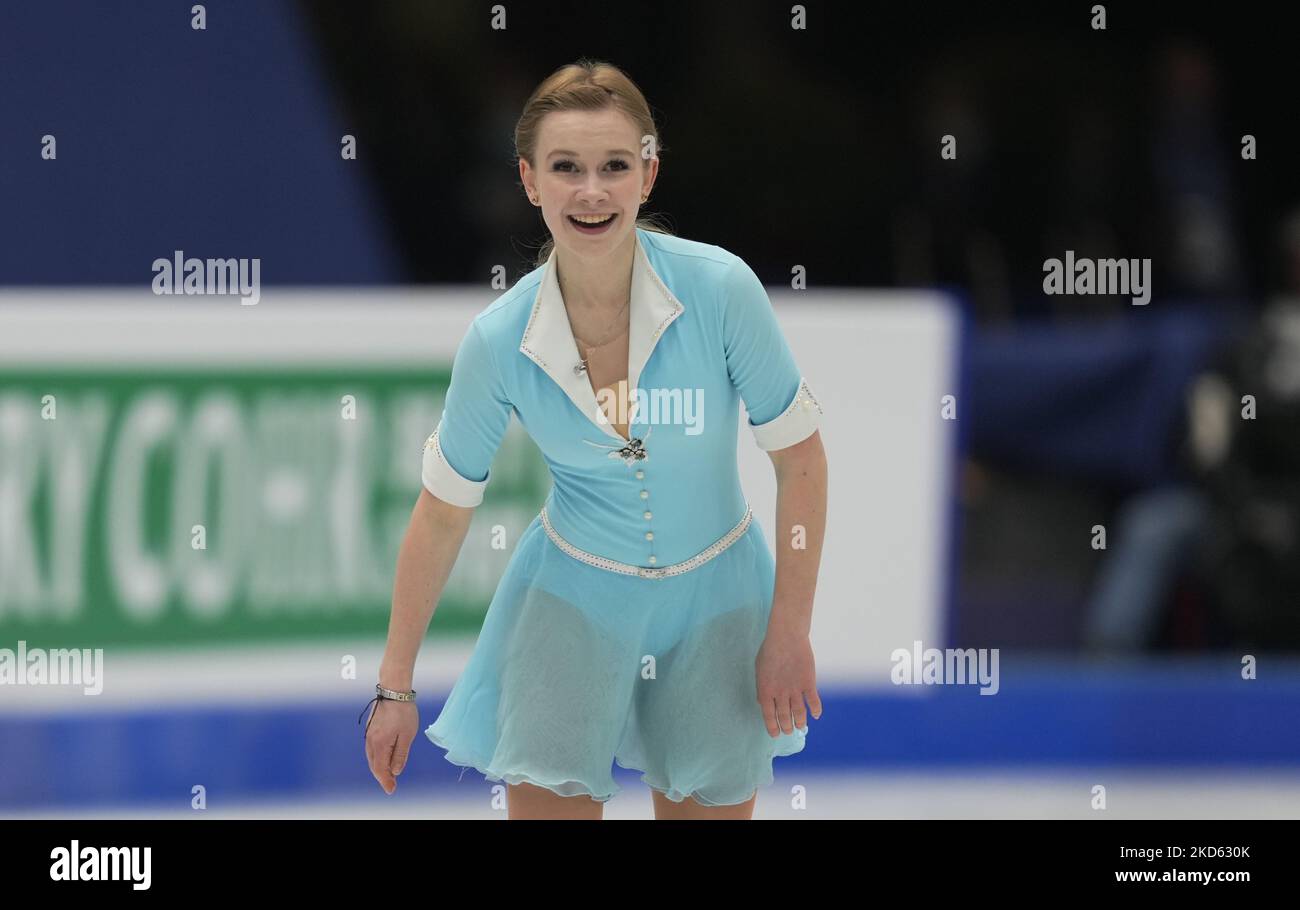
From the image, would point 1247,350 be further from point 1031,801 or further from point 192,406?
point 192,406

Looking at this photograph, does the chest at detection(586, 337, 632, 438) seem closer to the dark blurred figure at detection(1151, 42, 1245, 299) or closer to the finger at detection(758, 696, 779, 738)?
the finger at detection(758, 696, 779, 738)

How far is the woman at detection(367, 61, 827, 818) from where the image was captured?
2.80m

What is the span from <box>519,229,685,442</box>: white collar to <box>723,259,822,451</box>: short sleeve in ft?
0.31

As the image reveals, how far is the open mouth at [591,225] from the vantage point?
2785mm

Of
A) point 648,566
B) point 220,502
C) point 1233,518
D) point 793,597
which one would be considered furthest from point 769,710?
point 1233,518

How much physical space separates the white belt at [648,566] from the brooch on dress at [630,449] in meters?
0.18

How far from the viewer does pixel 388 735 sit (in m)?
2.88

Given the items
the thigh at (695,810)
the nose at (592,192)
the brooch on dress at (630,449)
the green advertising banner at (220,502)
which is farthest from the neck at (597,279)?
the green advertising banner at (220,502)

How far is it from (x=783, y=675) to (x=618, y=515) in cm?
38

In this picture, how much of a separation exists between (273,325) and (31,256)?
695 mm

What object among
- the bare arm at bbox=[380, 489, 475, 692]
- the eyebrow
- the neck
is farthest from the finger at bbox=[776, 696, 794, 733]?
the eyebrow
